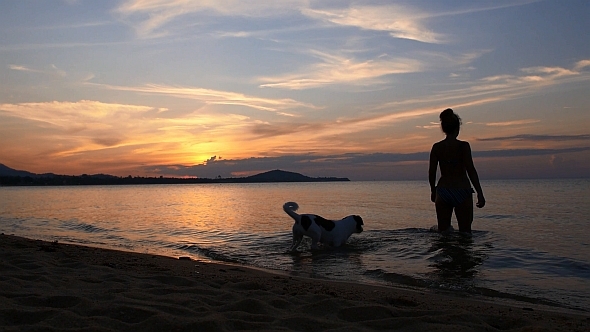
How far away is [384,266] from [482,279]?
1.52 m

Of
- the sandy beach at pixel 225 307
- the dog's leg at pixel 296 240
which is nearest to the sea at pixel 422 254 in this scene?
the dog's leg at pixel 296 240

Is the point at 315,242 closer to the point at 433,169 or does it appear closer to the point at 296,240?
the point at 296,240

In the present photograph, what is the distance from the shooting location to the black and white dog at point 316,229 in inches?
341

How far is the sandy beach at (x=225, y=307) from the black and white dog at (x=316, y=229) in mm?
2878

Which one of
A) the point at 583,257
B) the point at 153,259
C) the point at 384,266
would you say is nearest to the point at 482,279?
the point at 384,266

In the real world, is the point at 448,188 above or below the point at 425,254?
above

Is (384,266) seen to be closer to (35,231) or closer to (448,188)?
(448,188)

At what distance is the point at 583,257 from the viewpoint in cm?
766

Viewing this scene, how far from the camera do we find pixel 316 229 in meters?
8.72

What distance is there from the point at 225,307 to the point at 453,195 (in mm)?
4799

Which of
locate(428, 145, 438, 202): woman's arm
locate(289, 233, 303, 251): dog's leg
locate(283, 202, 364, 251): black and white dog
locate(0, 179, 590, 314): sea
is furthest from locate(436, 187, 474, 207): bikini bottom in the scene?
locate(289, 233, 303, 251): dog's leg

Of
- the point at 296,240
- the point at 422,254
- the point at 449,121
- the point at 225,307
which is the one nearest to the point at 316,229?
the point at 296,240

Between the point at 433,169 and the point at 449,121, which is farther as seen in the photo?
the point at 433,169

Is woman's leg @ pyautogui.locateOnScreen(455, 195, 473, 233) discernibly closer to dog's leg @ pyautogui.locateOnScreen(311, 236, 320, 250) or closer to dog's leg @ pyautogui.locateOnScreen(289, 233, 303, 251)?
dog's leg @ pyautogui.locateOnScreen(311, 236, 320, 250)
